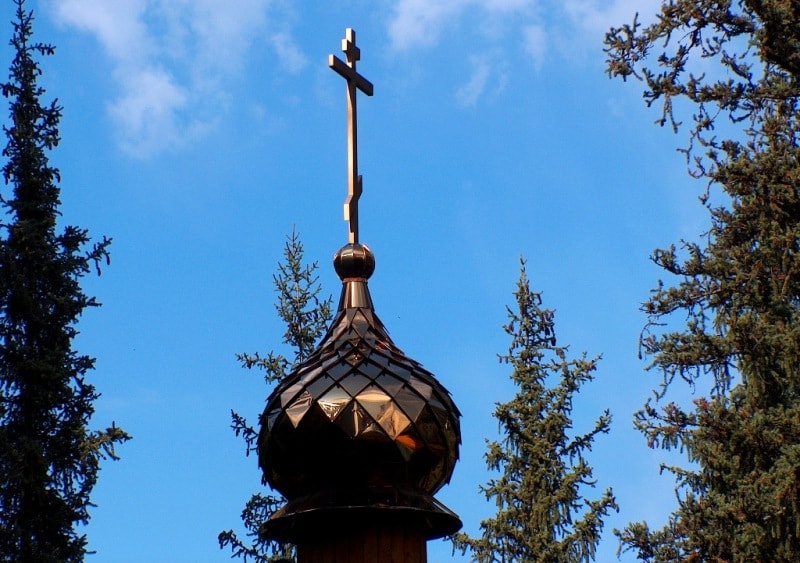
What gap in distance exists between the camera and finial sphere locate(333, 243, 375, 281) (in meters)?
5.69

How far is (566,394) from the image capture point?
18.4m

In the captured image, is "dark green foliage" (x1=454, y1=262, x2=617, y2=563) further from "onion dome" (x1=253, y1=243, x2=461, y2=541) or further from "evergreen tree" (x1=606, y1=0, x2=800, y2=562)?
"onion dome" (x1=253, y1=243, x2=461, y2=541)

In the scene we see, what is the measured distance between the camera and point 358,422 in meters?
5.17

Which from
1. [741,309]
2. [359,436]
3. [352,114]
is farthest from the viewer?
[741,309]

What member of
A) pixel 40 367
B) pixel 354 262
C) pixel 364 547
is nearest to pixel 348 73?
pixel 354 262

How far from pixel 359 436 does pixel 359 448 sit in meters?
0.05

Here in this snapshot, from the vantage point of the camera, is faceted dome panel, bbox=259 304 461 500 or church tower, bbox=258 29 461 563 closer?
church tower, bbox=258 29 461 563

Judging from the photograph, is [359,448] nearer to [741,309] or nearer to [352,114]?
[352,114]

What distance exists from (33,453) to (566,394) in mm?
7843

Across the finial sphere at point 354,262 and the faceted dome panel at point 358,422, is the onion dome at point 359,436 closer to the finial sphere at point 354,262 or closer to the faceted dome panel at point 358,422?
the faceted dome panel at point 358,422

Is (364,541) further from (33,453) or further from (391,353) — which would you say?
(33,453)

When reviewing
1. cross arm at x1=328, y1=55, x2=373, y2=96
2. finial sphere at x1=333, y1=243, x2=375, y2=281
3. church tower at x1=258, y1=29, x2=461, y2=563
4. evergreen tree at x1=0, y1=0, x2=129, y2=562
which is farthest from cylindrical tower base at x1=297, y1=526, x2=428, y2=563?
evergreen tree at x1=0, y1=0, x2=129, y2=562

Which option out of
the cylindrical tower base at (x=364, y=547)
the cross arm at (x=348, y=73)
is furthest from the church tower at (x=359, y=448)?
the cross arm at (x=348, y=73)

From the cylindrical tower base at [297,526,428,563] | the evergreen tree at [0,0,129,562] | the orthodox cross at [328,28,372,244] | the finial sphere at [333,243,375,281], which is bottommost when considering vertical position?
the cylindrical tower base at [297,526,428,563]
